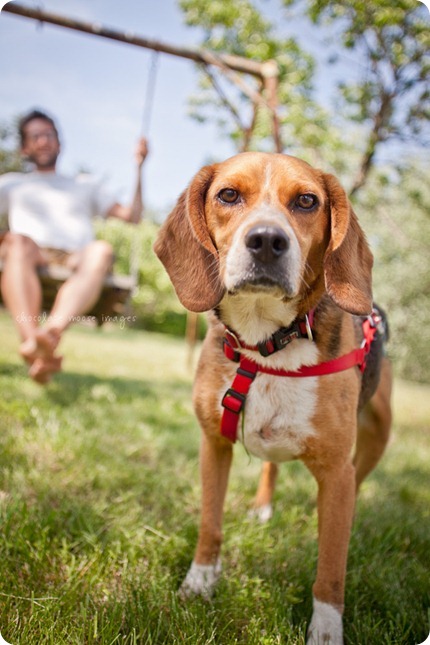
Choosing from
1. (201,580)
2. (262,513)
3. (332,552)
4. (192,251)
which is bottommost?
(262,513)

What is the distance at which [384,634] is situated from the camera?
184cm

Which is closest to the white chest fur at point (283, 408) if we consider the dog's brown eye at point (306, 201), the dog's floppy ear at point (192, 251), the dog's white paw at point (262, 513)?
the dog's floppy ear at point (192, 251)

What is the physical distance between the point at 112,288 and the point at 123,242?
980 cm

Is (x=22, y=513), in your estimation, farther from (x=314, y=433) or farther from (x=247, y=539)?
(x=314, y=433)

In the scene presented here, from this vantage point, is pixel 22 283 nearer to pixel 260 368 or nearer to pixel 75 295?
pixel 75 295

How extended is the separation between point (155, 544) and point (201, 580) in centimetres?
34

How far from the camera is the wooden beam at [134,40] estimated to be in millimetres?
5041

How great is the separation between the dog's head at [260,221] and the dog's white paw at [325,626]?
117 centimetres

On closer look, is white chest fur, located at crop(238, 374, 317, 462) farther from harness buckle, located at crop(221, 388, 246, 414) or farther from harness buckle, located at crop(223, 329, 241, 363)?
harness buckle, located at crop(223, 329, 241, 363)

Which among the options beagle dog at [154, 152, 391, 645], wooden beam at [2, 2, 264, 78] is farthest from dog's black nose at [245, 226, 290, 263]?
wooden beam at [2, 2, 264, 78]

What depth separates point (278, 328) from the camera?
2115mm

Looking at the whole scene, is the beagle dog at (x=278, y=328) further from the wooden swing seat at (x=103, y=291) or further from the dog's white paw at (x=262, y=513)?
the wooden swing seat at (x=103, y=291)

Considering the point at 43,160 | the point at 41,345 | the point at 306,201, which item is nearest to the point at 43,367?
the point at 41,345

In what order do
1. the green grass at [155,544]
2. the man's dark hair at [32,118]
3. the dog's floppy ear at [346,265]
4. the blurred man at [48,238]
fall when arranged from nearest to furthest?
1. the green grass at [155,544]
2. the dog's floppy ear at [346,265]
3. the blurred man at [48,238]
4. the man's dark hair at [32,118]
